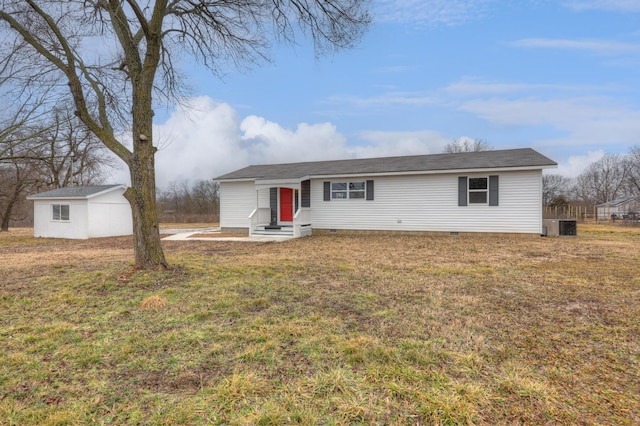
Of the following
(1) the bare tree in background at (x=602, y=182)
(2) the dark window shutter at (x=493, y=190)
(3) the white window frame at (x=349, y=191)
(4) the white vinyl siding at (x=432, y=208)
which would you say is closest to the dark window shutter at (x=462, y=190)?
(4) the white vinyl siding at (x=432, y=208)

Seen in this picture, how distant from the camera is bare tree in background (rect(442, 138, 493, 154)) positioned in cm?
3553

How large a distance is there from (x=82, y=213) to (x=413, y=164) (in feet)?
52.8

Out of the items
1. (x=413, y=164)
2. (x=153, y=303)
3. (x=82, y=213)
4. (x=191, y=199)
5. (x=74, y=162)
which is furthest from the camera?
(x=191, y=199)

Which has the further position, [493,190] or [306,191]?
[306,191]

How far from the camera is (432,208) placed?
1359 centimetres

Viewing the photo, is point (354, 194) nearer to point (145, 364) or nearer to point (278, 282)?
point (278, 282)

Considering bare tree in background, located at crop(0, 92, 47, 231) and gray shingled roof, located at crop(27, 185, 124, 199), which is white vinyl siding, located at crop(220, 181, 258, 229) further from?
bare tree in background, located at crop(0, 92, 47, 231)

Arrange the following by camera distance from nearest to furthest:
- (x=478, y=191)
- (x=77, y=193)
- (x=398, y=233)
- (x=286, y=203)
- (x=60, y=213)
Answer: (x=478, y=191) → (x=398, y=233) → (x=286, y=203) → (x=77, y=193) → (x=60, y=213)

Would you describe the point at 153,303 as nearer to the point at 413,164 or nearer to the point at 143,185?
the point at 143,185

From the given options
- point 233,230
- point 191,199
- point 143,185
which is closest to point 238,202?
point 233,230

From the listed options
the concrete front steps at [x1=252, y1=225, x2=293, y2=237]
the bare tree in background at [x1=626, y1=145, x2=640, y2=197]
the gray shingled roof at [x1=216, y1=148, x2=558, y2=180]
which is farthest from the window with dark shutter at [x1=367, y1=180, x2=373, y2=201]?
the bare tree in background at [x1=626, y1=145, x2=640, y2=197]

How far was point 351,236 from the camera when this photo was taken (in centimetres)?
1427

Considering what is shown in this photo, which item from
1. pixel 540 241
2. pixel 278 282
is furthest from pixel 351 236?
pixel 278 282

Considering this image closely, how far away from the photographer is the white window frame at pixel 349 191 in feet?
48.2
